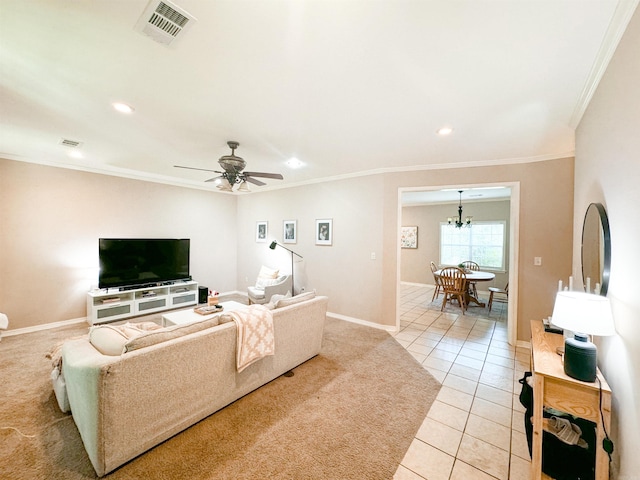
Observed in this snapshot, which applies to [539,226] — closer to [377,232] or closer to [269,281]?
[377,232]

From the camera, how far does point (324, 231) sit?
15.9ft

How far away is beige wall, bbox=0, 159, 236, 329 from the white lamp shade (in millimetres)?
5892

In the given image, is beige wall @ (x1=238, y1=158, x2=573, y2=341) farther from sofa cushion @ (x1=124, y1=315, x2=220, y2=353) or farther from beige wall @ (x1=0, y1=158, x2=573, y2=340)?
sofa cushion @ (x1=124, y1=315, x2=220, y2=353)

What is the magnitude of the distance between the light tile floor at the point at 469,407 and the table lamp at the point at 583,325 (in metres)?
0.79

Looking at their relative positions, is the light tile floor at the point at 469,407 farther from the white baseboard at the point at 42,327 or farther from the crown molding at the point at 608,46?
the white baseboard at the point at 42,327

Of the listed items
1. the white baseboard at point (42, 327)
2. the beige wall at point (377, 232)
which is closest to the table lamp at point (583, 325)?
the beige wall at point (377, 232)

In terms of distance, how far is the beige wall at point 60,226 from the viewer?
11.9 feet

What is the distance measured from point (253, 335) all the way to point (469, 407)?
2.00 metres

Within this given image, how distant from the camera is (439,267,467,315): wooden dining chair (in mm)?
5012

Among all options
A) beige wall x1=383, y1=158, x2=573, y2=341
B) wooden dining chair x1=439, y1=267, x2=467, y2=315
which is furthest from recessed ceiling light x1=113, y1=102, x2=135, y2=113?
wooden dining chair x1=439, y1=267, x2=467, y2=315

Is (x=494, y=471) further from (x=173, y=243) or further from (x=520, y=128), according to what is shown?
(x=173, y=243)

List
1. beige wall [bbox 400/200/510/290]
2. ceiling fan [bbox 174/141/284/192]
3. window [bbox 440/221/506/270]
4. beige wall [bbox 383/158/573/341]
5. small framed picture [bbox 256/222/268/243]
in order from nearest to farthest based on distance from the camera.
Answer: ceiling fan [bbox 174/141/284/192] < beige wall [bbox 383/158/573/341] < small framed picture [bbox 256/222/268/243] < window [bbox 440/221/506/270] < beige wall [bbox 400/200/510/290]

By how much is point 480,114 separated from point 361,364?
9.31 ft

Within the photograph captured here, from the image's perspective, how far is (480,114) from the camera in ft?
7.52
